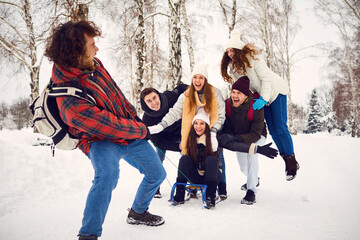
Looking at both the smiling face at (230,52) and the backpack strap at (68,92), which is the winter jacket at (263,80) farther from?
the backpack strap at (68,92)

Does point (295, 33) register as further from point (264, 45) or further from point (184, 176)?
point (184, 176)

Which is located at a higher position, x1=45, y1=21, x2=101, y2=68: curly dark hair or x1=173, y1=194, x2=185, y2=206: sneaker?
x1=45, y1=21, x2=101, y2=68: curly dark hair

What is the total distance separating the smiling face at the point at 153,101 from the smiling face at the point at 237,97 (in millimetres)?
1078

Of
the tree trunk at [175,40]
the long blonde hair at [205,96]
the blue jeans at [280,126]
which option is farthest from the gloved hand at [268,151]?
the tree trunk at [175,40]

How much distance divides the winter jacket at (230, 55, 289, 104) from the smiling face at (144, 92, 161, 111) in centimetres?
115

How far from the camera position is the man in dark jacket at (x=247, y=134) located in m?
3.30

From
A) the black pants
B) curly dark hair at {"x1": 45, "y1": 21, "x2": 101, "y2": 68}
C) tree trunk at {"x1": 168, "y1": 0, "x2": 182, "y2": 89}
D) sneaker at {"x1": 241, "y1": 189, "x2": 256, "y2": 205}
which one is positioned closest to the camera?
curly dark hair at {"x1": 45, "y1": 21, "x2": 101, "y2": 68}

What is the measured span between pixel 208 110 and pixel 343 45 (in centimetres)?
1427

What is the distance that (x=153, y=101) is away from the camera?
3.59 metres

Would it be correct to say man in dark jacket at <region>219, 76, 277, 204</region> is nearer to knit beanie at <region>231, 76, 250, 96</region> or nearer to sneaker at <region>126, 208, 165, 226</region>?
knit beanie at <region>231, 76, 250, 96</region>

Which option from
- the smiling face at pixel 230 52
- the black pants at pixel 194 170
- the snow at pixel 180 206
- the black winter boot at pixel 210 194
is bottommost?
the snow at pixel 180 206

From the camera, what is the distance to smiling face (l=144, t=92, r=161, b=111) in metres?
3.59

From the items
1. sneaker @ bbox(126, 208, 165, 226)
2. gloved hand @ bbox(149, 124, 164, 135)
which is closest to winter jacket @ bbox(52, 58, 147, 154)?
sneaker @ bbox(126, 208, 165, 226)

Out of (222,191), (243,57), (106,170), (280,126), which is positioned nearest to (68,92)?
(106,170)
